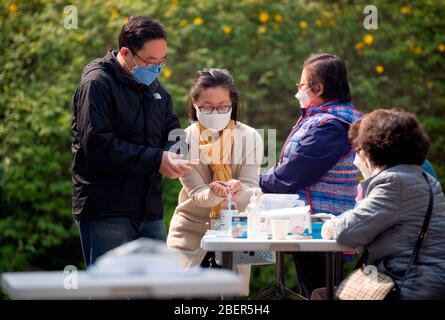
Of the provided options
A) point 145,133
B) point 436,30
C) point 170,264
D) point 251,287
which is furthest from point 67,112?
point 170,264

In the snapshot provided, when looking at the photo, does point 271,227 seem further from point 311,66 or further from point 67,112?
point 67,112

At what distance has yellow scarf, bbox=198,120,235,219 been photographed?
5105 mm

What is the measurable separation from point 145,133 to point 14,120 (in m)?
2.77

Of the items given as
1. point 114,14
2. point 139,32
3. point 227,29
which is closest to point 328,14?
point 227,29

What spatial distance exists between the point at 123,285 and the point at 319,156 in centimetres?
219

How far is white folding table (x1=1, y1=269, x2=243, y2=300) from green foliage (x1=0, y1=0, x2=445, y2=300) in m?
4.24

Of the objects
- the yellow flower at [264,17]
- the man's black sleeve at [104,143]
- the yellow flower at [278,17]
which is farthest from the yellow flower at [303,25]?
the man's black sleeve at [104,143]

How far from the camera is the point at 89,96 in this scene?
4.61 metres

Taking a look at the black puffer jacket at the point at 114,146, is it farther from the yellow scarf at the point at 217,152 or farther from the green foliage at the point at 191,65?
the green foliage at the point at 191,65

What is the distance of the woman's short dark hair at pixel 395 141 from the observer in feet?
14.1

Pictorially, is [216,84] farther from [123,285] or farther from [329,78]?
[123,285]

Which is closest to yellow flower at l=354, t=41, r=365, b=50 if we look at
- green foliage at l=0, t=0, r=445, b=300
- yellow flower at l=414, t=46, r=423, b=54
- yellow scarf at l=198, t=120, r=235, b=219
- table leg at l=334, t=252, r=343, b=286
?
green foliage at l=0, t=0, r=445, b=300

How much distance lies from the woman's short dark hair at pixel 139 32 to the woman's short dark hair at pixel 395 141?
1.19m

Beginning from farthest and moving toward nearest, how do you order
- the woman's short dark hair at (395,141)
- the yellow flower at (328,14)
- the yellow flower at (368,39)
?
the yellow flower at (328,14)
the yellow flower at (368,39)
the woman's short dark hair at (395,141)
